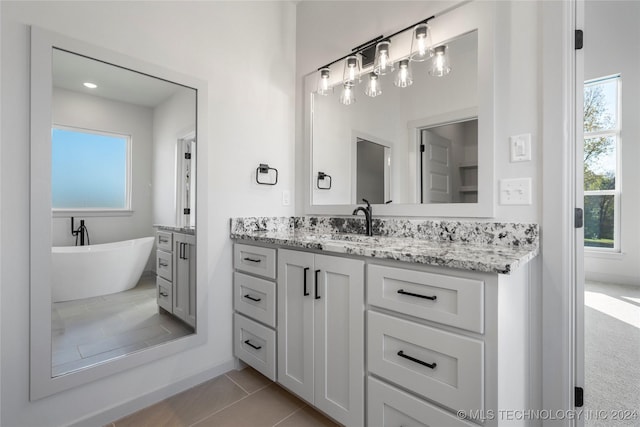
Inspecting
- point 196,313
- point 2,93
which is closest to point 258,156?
point 196,313

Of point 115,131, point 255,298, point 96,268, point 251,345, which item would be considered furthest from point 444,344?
point 115,131

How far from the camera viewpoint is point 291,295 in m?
1.54

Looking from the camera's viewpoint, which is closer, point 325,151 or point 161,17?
point 161,17

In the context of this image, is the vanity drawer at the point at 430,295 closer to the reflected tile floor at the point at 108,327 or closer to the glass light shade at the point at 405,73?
the glass light shade at the point at 405,73

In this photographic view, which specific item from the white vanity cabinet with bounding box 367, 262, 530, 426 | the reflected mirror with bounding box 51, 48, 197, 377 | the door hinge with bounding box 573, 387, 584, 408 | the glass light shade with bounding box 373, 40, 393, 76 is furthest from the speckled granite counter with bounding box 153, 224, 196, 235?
the door hinge with bounding box 573, 387, 584, 408

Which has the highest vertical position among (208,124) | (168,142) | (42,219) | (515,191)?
(208,124)

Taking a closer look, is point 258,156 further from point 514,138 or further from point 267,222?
point 514,138

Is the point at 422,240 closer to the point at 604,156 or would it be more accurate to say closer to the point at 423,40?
the point at 423,40

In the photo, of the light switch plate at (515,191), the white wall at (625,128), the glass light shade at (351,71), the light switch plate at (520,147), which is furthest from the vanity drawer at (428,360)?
the white wall at (625,128)

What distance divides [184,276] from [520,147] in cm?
191

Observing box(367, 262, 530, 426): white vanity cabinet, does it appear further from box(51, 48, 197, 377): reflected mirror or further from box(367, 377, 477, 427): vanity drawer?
box(51, 48, 197, 377): reflected mirror

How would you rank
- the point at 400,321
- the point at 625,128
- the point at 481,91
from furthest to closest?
the point at 625,128 → the point at 481,91 → the point at 400,321

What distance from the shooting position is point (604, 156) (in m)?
3.70

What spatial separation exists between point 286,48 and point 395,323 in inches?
85.6
